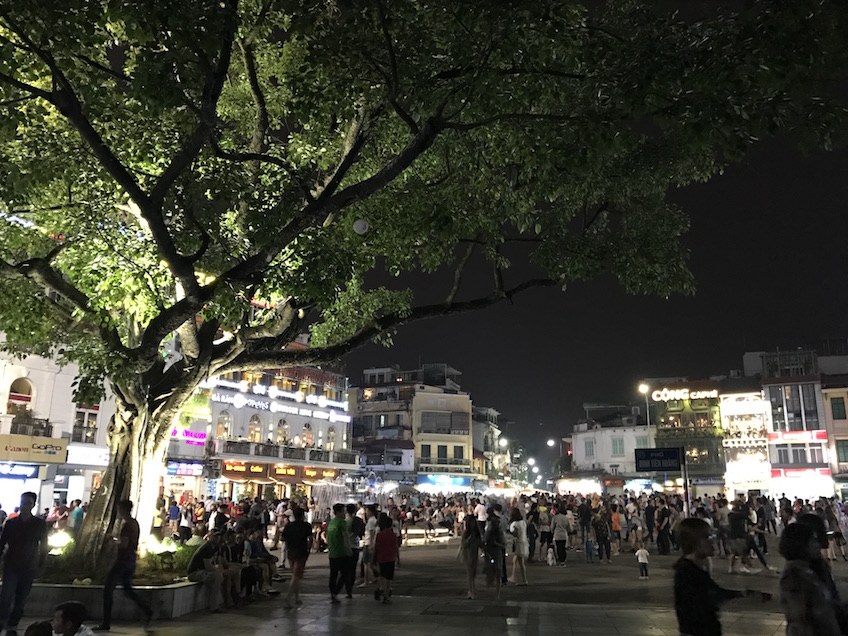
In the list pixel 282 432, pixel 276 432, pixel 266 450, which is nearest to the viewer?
pixel 266 450

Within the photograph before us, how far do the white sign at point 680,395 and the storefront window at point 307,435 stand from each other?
2769 cm

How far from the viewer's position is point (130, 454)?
35.3ft

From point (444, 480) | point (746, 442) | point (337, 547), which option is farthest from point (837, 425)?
point (337, 547)

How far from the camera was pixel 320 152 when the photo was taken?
11203 mm

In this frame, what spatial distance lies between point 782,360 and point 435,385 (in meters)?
35.8

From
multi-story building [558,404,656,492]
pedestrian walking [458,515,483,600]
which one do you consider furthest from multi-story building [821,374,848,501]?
pedestrian walking [458,515,483,600]

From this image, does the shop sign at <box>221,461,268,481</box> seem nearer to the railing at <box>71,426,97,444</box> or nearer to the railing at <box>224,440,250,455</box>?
the railing at <box>224,440,250,455</box>

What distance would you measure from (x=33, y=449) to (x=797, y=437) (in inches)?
1748

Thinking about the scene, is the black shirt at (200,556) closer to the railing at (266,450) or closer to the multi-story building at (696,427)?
the railing at (266,450)

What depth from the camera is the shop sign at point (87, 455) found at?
29.1 meters

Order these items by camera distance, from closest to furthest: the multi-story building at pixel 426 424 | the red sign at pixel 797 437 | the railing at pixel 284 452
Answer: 1. the railing at pixel 284 452
2. the red sign at pixel 797 437
3. the multi-story building at pixel 426 424

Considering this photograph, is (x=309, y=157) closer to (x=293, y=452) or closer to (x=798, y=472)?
(x=293, y=452)

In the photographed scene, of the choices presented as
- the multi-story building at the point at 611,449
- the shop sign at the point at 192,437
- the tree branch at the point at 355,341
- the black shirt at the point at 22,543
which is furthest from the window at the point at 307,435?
the black shirt at the point at 22,543

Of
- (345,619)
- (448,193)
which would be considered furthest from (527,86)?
(345,619)
